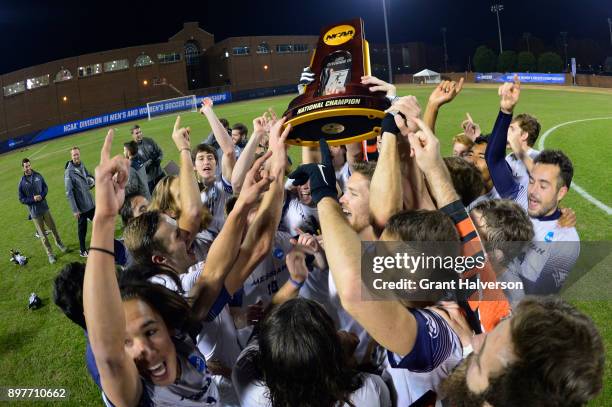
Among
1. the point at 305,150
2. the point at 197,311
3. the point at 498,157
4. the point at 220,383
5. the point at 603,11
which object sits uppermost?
the point at 603,11

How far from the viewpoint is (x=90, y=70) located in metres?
51.2

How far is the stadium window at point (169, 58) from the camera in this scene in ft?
182

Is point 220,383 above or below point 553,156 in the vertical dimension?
below

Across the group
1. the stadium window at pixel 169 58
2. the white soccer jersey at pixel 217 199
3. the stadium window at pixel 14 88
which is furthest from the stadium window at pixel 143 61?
the white soccer jersey at pixel 217 199

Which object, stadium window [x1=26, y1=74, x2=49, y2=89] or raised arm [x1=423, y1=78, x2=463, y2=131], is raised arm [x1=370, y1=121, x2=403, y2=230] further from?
stadium window [x1=26, y1=74, x2=49, y2=89]

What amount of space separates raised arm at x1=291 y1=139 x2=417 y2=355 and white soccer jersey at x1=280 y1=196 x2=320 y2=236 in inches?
101

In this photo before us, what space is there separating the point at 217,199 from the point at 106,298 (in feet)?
13.6

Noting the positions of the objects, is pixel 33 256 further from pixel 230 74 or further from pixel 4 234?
pixel 230 74

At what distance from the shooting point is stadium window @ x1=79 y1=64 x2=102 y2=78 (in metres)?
50.8

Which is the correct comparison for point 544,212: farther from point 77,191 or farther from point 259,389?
point 77,191

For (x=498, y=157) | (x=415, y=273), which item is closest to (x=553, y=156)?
(x=498, y=157)

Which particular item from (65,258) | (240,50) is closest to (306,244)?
(65,258)

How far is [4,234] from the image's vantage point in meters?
11.5

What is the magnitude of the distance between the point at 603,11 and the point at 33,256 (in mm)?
96233
